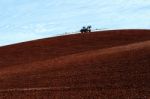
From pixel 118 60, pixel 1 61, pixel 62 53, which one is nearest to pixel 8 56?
pixel 1 61

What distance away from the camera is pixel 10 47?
50844mm

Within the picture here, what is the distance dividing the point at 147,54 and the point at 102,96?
995cm

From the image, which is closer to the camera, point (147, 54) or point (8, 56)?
point (147, 54)

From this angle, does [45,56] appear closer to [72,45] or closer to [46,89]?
[72,45]

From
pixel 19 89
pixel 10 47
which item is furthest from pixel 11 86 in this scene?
pixel 10 47

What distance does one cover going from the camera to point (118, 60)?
103 ft

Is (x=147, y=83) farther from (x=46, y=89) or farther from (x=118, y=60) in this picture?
(x=118, y=60)

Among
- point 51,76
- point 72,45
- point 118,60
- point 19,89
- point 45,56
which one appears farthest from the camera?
point 72,45

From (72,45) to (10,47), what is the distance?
744 cm

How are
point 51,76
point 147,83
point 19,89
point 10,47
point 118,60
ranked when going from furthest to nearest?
point 10,47
point 118,60
point 51,76
point 19,89
point 147,83

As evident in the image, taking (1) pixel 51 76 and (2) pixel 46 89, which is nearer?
(2) pixel 46 89

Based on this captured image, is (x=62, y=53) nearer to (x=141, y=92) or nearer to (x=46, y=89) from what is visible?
(x=46, y=89)

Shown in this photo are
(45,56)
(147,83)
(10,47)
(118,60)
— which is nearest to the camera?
(147,83)

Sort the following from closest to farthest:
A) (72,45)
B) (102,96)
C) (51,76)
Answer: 1. (102,96)
2. (51,76)
3. (72,45)
